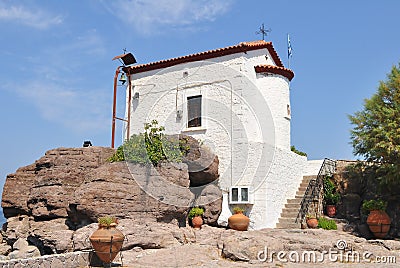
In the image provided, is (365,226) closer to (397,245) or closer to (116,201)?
(397,245)

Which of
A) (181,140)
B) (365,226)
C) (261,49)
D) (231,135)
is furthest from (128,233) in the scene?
(261,49)

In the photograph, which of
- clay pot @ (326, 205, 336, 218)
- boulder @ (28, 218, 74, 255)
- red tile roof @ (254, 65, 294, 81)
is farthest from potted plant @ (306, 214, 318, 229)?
boulder @ (28, 218, 74, 255)

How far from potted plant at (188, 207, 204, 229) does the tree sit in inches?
269

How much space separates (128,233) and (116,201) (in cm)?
117

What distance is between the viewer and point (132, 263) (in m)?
10.2

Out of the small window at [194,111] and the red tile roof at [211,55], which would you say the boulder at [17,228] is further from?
the red tile roof at [211,55]

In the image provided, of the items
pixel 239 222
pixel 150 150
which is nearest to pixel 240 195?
pixel 239 222

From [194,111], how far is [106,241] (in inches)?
403

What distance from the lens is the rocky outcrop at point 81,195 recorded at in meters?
12.3

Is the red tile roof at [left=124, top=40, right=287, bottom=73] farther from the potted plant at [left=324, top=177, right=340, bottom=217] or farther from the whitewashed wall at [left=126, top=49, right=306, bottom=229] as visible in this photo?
the potted plant at [left=324, top=177, right=340, bottom=217]

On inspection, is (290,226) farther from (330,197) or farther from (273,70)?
(273,70)

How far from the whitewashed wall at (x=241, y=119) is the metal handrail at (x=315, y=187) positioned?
752mm

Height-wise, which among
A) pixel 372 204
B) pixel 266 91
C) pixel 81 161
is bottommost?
pixel 372 204

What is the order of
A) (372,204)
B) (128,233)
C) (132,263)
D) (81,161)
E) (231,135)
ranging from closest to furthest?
1. (132,263)
2. (128,233)
3. (81,161)
4. (372,204)
5. (231,135)
